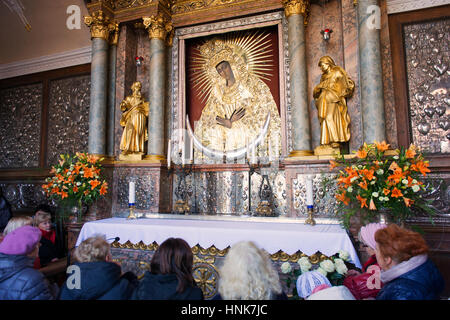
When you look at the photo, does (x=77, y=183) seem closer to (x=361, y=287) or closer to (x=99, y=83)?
(x=99, y=83)

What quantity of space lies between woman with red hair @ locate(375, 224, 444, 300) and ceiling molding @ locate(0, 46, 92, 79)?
752 centimetres

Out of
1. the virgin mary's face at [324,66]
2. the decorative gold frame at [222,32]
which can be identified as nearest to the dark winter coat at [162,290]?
the decorative gold frame at [222,32]

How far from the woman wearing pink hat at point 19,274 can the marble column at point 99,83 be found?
3911mm

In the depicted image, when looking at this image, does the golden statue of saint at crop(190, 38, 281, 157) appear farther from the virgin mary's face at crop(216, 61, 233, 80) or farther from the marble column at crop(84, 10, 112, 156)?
the marble column at crop(84, 10, 112, 156)

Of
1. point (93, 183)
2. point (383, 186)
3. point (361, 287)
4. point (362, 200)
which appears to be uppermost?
point (93, 183)

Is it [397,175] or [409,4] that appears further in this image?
[409,4]

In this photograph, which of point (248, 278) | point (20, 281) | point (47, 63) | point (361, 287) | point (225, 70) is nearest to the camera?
point (248, 278)

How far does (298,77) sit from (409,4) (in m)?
2.22

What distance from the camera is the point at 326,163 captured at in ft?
15.2

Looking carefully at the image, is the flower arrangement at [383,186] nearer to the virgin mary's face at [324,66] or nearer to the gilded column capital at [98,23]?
the virgin mary's face at [324,66]

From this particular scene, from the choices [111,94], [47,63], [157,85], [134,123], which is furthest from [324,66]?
[47,63]

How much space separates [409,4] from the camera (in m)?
5.11

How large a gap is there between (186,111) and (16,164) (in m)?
5.01
